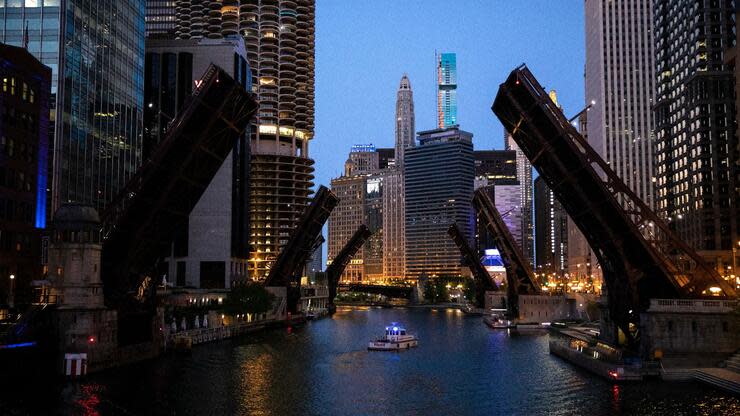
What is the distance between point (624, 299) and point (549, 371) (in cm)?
634

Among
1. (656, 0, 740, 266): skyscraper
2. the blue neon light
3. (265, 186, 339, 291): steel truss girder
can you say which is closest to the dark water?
the blue neon light

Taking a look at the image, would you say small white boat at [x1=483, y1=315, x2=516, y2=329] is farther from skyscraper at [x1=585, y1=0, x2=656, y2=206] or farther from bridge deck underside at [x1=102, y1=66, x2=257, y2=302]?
skyscraper at [x1=585, y1=0, x2=656, y2=206]

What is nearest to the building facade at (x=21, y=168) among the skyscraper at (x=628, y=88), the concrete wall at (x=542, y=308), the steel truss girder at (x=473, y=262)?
the concrete wall at (x=542, y=308)

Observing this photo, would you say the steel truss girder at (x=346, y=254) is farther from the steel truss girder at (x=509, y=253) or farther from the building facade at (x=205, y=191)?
the steel truss girder at (x=509, y=253)

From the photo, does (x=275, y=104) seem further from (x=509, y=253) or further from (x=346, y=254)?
(x=509, y=253)

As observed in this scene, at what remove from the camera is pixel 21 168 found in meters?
58.6

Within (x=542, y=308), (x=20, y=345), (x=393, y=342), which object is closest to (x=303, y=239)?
(x=393, y=342)

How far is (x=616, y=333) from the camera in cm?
5075

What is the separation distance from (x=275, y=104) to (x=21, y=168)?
4796 inches

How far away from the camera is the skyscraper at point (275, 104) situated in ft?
545

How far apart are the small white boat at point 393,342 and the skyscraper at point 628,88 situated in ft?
384

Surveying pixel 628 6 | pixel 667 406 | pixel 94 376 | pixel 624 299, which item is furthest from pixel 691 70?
pixel 94 376

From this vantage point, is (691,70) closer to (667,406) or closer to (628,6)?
(628,6)

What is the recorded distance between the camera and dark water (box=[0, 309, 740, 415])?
3503cm
